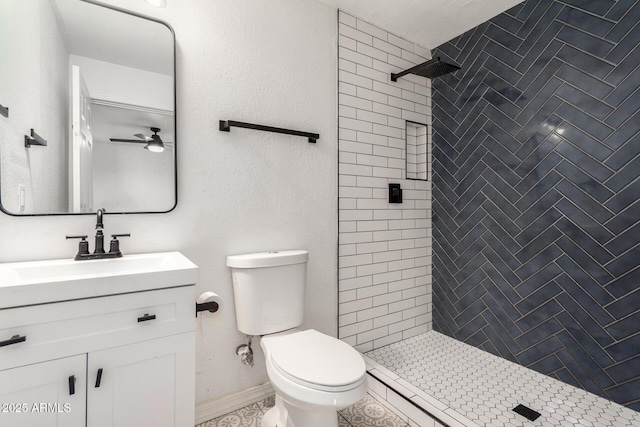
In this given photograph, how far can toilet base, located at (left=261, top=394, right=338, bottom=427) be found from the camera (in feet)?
4.27

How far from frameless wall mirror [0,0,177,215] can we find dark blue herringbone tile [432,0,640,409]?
2.05 m

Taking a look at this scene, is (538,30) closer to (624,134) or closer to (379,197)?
(624,134)

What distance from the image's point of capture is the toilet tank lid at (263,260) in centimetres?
160

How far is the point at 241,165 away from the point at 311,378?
1.14m

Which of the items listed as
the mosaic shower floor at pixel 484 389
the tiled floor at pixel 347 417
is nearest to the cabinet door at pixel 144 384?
the tiled floor at pixel 347 417

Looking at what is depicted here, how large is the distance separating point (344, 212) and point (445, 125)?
1170mm

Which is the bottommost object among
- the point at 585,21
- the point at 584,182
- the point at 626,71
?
the point at 584,182

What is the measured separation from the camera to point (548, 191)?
6.35 ft

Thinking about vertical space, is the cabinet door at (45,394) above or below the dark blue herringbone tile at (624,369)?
above

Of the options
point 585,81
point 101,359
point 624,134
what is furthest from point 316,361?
point 585,81

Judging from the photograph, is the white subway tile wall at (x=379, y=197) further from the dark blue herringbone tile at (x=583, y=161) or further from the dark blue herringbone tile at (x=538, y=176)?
the dark blue herringbone tile at (x=583, y=161)

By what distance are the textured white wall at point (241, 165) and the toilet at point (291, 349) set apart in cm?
17

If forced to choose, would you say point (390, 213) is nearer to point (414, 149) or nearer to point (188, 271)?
point (414, 149)

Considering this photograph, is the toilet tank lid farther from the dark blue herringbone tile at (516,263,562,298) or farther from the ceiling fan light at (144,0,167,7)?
the dark blue herringbone tile at (516,263,562,298)
